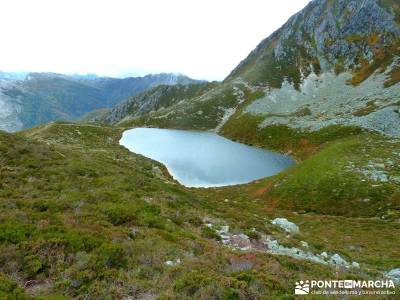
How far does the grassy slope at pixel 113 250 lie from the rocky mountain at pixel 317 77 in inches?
2833

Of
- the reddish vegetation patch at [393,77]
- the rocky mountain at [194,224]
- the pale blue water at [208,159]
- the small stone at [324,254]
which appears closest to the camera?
the rocky mountain at [194,224]

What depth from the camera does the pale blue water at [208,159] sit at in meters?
62.9

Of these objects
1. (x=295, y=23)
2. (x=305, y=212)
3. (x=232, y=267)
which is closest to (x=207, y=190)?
(x=305, y=212)

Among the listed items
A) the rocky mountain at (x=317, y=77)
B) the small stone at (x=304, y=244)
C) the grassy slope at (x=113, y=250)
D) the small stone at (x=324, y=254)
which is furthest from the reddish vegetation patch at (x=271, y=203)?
the rocky mountain at (x=317, y=77)

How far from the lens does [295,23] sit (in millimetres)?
176625

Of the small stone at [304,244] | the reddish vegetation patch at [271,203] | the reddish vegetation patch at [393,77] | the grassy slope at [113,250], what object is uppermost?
the reddish vegetation patch at [393,77]

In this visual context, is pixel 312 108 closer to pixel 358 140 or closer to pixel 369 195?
pixel 358 140

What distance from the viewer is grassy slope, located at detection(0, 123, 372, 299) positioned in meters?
11.9

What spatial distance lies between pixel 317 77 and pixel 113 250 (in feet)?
458

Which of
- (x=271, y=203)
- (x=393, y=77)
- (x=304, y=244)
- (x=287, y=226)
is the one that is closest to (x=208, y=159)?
(x=271, y=203)

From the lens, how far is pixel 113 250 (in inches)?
560

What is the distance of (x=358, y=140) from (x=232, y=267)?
189ft

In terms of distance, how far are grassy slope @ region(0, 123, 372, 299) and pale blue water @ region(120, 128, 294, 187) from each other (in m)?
35.2

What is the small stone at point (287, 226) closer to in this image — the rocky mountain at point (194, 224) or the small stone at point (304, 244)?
the rocky mountain at point (194, 224)
